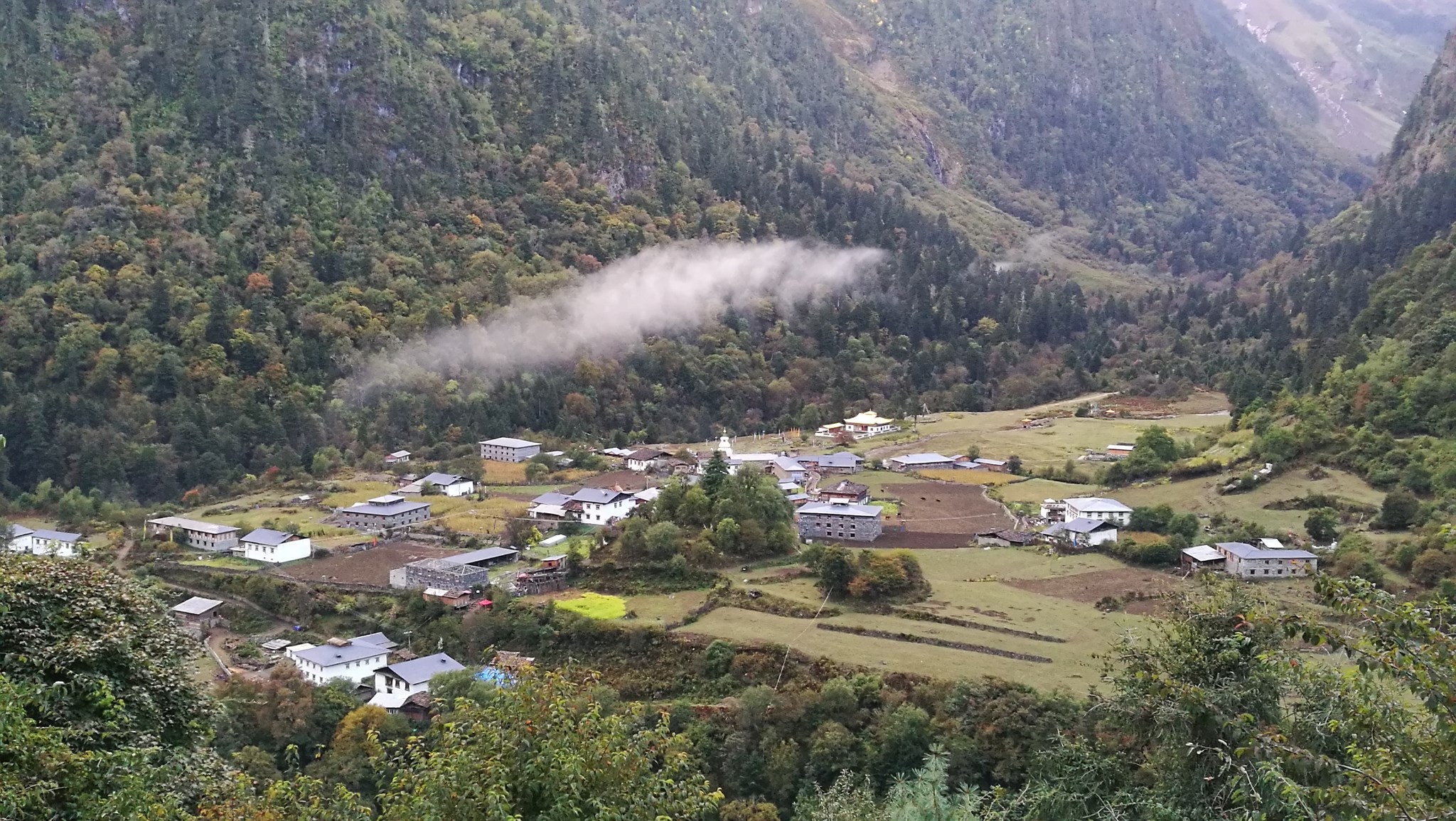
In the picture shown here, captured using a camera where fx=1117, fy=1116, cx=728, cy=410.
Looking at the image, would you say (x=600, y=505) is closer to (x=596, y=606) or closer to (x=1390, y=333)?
(x=596, y=606)

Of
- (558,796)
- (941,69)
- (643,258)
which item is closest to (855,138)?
(941,69)

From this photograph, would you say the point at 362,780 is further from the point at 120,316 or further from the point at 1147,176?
the point at 1147,176

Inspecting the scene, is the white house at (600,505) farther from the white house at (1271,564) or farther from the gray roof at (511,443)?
the white house at (1271,564)

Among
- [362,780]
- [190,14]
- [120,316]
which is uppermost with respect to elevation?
[190,14]

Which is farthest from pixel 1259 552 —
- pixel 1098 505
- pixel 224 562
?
pixel 224 562

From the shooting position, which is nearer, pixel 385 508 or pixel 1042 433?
pixel 385 508

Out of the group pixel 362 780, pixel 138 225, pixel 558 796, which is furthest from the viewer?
pixel 138 225
